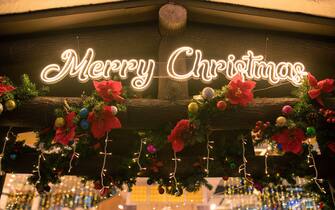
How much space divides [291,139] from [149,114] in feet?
5.36

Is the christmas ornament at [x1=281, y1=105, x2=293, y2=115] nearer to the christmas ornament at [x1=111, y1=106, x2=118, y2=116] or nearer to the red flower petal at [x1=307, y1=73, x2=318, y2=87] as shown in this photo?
the red flower petal at [x1=307, y1=73, x2=318, y2=87]

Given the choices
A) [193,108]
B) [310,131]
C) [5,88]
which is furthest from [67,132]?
[310,131]

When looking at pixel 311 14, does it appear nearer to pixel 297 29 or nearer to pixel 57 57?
pixel 297 29

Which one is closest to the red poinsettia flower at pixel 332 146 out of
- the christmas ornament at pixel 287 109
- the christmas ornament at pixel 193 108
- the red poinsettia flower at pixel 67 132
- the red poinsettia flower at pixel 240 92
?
the christmas ornament at pixel 287 109

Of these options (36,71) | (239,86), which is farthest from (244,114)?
(36,71)

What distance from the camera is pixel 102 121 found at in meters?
3.68

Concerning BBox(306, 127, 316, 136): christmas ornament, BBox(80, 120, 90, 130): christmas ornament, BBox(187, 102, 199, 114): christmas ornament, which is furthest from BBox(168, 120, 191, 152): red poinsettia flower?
BBox(306, 127, 316, 136): christmas ornament

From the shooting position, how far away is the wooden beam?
12.4 feet

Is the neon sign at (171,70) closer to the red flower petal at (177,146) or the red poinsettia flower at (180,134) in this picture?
the red poinsettia flower at (180,134)

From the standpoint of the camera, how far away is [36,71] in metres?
5.11

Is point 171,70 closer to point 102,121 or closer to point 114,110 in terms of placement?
point 114,110

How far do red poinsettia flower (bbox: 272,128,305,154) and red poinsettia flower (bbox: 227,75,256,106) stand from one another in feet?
1.78

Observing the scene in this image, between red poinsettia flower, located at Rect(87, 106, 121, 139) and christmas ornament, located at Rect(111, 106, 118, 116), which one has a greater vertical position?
christmas ornament, located at Rect(111, 106, 118, 116)

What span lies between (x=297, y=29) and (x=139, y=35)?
2366 mm
